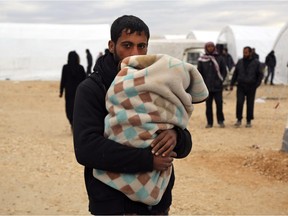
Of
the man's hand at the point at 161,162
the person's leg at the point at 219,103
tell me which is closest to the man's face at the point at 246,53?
the person's leg at the point at 219,103

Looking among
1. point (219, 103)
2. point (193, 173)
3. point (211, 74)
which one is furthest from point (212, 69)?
point (193, 173)

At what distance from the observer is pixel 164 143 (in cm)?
181

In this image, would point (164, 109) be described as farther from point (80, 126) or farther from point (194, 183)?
point (194, 183)

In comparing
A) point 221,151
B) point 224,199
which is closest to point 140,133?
point 224,199

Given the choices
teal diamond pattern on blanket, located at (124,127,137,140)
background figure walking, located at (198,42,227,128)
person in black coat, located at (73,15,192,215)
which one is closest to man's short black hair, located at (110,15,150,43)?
person in black coat, located at (73,15,192,215)

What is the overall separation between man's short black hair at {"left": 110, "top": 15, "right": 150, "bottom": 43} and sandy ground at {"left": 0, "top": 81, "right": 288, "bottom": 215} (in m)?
2.77

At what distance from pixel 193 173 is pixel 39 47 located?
2398 centimetres

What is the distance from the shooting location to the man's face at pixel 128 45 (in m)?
1.91

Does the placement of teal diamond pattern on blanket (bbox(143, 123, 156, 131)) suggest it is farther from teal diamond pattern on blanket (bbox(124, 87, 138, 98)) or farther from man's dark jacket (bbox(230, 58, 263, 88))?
man's dark jacket (bbox(230, 58, 263, 88))

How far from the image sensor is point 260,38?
93.2ft

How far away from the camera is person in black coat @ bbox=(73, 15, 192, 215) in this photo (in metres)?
1.79

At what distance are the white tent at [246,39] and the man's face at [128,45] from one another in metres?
25.0

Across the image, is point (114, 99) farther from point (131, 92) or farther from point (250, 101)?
point (250, 101)

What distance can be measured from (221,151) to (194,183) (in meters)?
1.78
